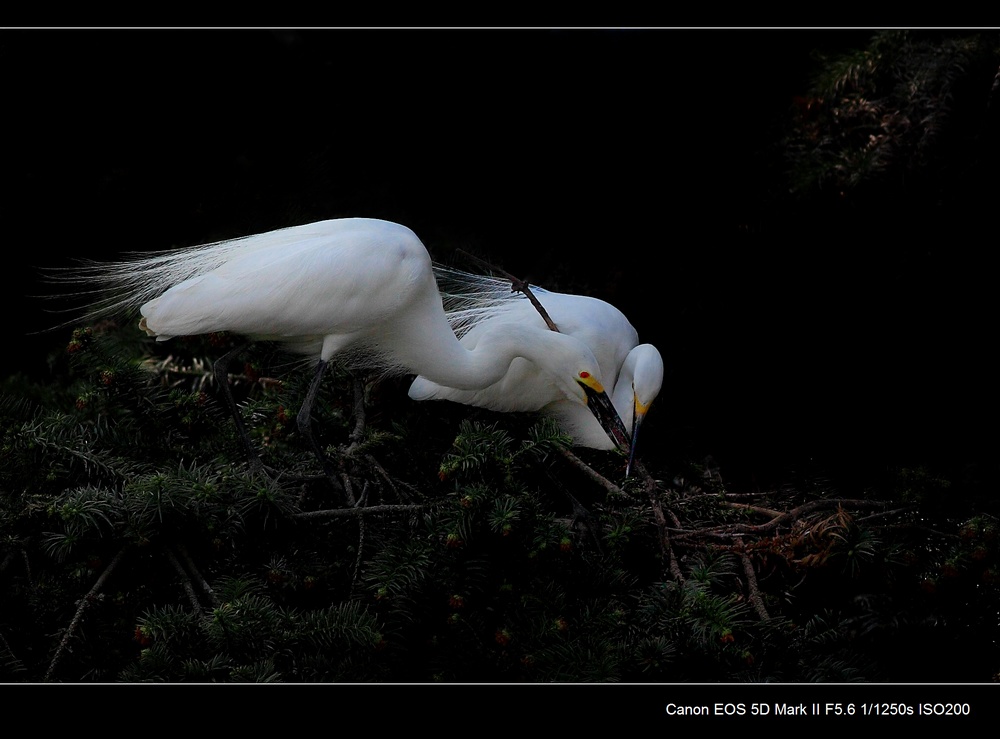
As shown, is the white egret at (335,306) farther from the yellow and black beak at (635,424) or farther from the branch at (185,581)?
the branch at (185,581)

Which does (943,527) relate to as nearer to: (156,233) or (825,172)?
(825,172)

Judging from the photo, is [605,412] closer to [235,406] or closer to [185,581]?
[235,406]

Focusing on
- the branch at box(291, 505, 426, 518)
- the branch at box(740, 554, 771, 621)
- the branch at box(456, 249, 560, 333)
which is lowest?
the branch at box(740, 554, 771, 621)

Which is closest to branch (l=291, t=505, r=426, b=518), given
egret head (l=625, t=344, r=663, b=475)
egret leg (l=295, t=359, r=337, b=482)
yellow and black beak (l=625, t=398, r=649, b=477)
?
egret leg (l=295, t=359, r=337, b=482)

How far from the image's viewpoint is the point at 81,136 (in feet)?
6.58

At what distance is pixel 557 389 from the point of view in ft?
6.39

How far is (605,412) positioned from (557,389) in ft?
0.64

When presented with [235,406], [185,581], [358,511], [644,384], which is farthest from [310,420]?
[644,384]

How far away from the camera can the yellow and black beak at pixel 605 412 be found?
1.75 meters

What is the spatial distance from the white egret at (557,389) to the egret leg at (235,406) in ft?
1.39

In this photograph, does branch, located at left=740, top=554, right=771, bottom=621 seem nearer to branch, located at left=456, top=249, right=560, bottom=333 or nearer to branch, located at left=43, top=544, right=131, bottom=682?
branch, located at left=456, top=249, right=560, bottom=333

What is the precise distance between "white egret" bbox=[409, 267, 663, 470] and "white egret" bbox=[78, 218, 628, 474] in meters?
0.04

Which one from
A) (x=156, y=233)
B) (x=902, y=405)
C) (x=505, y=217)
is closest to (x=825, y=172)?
(x=902, y=405)

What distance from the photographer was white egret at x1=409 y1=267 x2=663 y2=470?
6.19ft
